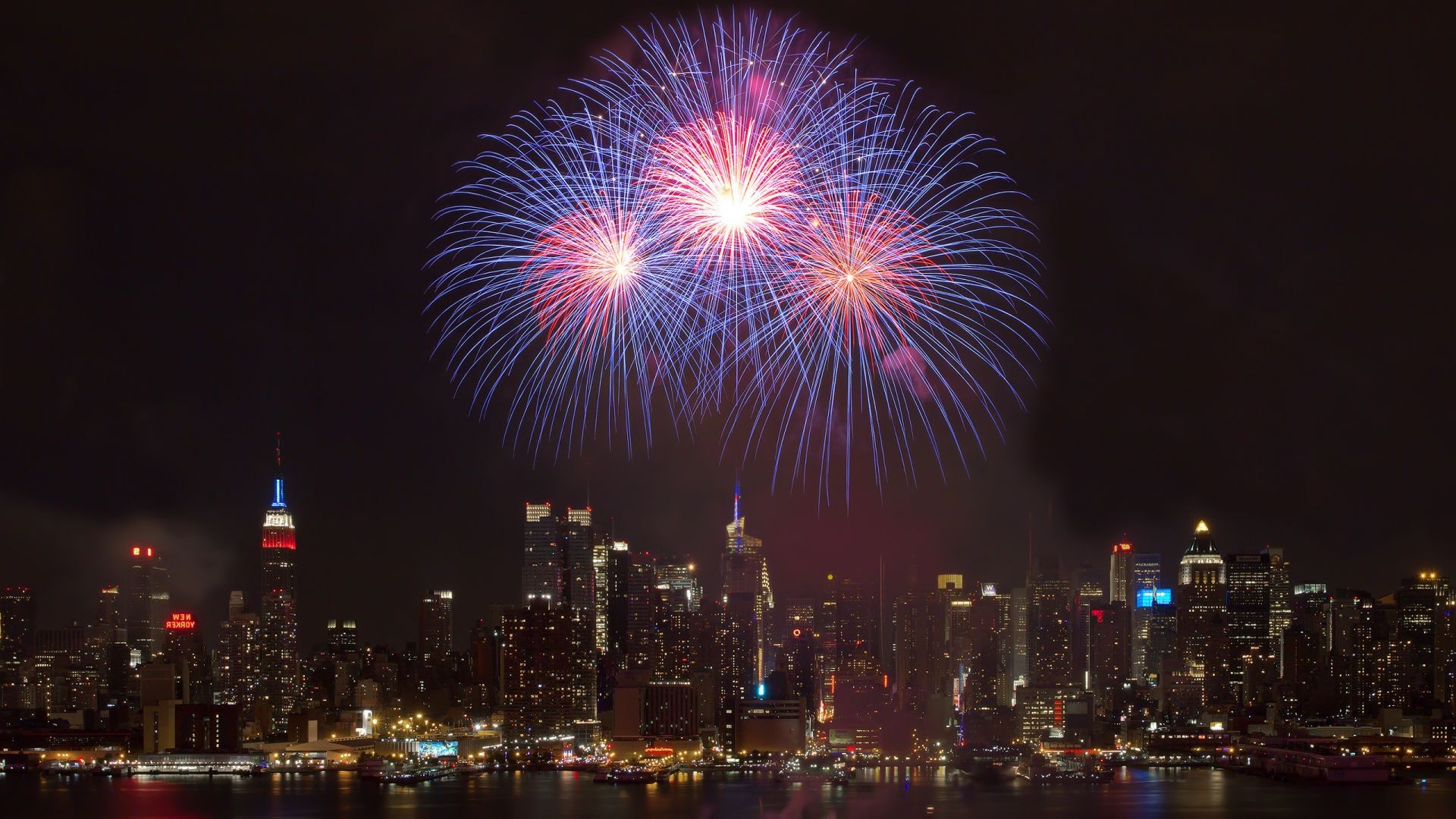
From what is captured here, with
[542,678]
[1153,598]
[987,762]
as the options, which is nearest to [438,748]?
[542,678]

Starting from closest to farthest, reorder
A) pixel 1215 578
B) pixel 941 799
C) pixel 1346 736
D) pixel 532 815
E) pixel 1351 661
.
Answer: pixel 532 815 < pixel 941 799 < pixel 1346 736 < pixel 1351 661 < pixel 1215 578

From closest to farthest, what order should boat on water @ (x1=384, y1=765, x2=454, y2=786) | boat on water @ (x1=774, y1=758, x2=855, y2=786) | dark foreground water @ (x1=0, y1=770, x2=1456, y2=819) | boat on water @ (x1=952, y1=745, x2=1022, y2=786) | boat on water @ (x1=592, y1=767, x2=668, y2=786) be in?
1. dark foreground water @ (x1=0, y1=770, x2=1456, y2=819)
2. boat on water @ (x1=774, y1=758, x2=855, y2=786)
3. boat on water @ (x1=592, y1=767, x2=668, y2=786)
4. boat on water @ (x1=384, y1=765, x2=454, y2=786)
5. boat on water @ (x1=952, y1=745, x2=1022, y2=786)

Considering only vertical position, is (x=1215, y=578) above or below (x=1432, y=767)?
above

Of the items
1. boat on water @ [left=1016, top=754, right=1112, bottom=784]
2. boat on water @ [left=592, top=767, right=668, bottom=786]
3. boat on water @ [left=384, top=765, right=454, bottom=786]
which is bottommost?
boat on water @ [left=1016, top=754, right=1112, bottom=784]

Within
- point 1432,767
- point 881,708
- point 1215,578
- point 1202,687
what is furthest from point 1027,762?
point 1215,578

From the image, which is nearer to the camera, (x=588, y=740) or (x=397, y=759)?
(x=397, y=759)

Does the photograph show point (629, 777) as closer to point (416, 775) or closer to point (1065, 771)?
point (416, 775)

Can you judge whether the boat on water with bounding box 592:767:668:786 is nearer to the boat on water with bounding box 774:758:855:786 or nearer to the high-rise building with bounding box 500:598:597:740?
the boat on water with bounding box 774:758:855:786

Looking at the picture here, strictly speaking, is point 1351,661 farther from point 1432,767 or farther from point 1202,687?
point 1432,767

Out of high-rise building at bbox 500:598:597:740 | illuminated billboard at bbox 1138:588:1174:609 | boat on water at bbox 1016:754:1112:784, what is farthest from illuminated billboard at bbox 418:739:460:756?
illuminated billboard at bbox 1138:588:1174:609
